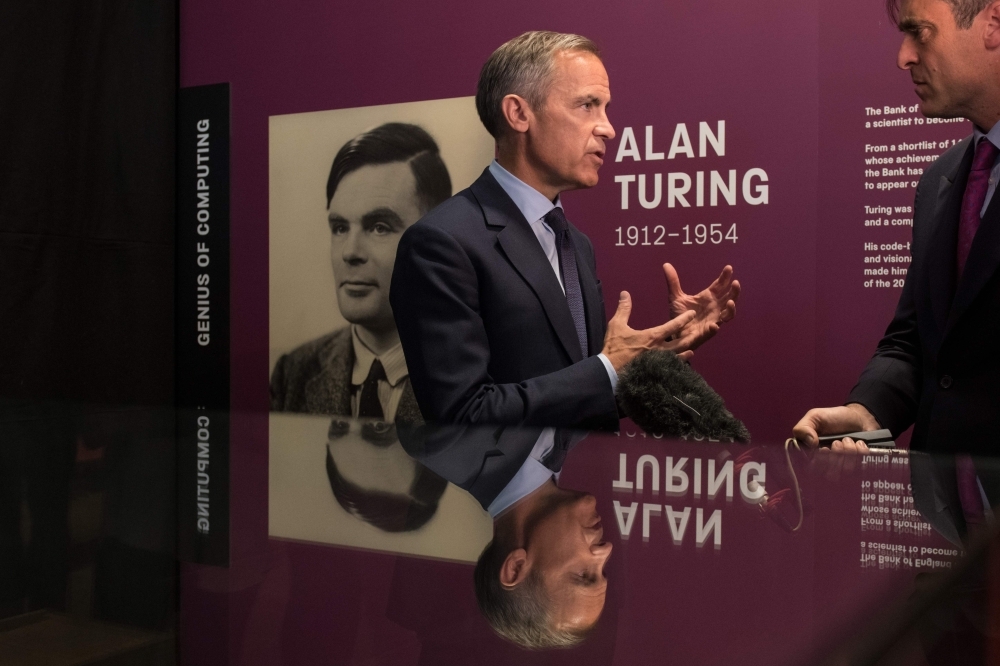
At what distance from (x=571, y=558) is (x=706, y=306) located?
2.41 meters

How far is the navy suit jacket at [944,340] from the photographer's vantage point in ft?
5.71

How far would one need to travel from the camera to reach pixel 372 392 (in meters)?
3.82

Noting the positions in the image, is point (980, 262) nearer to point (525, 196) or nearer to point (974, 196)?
point (974, 196)

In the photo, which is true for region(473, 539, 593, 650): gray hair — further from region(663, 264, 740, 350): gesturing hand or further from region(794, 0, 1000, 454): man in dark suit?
region(663, 264, 740, 350): gesturing hand

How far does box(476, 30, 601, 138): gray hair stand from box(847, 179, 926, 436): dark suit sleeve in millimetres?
922

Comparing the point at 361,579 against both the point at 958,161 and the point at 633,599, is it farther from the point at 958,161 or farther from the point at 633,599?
the point at 958,161

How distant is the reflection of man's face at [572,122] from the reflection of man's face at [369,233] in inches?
56.7

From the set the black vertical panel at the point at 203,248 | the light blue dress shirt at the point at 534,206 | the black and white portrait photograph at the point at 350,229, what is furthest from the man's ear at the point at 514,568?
the black vertical panel at the point at 203,248

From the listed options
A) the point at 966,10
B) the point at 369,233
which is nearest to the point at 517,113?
the point at 966,10

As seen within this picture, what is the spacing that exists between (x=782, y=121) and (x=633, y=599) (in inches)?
120

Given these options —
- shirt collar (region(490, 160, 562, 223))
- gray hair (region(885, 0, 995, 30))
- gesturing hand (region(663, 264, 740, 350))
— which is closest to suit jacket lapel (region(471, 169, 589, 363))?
shirt collar (region(490, 160, 562, 223))

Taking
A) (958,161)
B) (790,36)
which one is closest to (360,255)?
(790,36)

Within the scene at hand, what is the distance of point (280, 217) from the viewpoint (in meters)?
4.08

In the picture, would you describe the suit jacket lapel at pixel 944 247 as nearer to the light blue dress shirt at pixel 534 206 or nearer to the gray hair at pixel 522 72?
the light blue dress shirt at pixel 534 206
